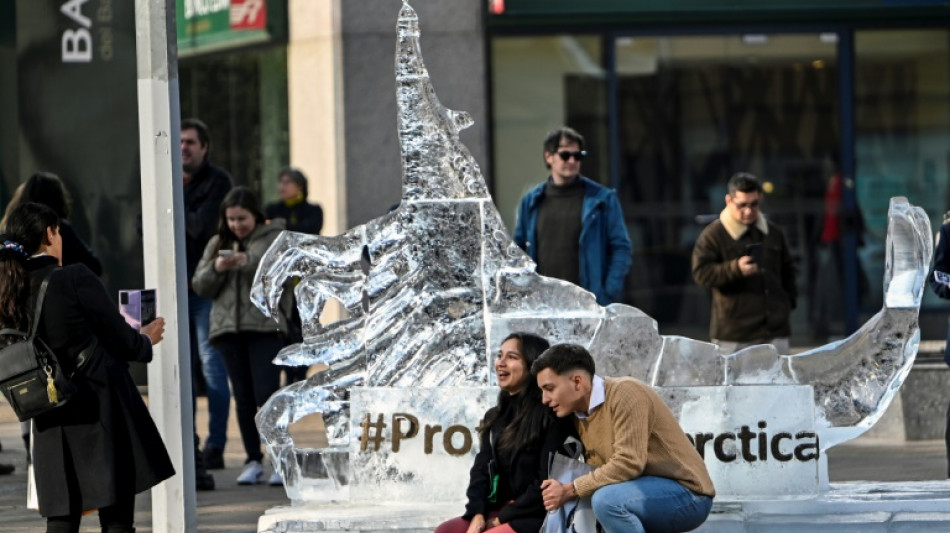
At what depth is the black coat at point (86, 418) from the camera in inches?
285

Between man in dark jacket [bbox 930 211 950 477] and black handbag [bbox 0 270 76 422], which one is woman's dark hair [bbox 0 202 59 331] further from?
man in dark jacket [bbox 930 211 950 477]

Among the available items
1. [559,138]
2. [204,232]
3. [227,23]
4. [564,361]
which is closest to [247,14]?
[227,23]

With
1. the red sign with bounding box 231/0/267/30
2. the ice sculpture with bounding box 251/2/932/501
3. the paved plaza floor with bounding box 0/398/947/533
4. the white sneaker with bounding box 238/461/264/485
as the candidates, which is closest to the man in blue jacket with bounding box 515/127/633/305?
the ice sculpture with bounding box 251/2/932/501

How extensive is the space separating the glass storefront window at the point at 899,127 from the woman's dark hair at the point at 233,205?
7.35 metres

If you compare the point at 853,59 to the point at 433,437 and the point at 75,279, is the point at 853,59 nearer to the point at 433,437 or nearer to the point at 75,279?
the point at 433,437

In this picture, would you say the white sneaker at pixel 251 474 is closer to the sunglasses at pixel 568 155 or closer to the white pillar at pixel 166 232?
the white pillar at pixel 166 232

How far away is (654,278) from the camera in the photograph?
1590 cm

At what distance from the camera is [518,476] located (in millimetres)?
7254

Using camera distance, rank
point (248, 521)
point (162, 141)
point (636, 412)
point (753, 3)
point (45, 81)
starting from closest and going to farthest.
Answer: point (636, 412) < point (162, 141) < point (248, 521) < point (45, 81) < point (753, 3)

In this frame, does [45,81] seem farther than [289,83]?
No

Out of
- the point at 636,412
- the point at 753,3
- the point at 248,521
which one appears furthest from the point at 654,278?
the point at 636,412

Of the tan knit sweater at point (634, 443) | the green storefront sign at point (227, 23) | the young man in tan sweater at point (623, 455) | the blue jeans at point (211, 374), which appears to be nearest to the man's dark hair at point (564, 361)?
the young man in tan sweater at point (623, 455)

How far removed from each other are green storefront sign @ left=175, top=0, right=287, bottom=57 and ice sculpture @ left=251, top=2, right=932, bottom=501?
759 centimetres

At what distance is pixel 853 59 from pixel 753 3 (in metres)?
1.08
